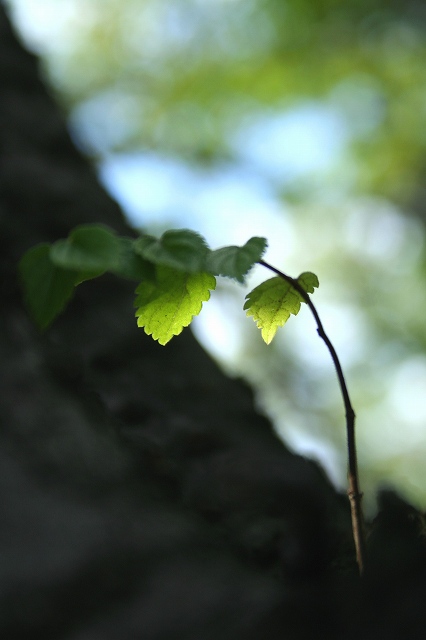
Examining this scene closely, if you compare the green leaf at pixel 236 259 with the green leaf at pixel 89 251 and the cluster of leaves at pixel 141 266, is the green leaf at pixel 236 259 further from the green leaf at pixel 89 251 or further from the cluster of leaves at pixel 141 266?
the green leaf at pixel 89 251

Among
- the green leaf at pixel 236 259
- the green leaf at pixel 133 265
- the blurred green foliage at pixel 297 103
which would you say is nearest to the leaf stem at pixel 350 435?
the green leaf at pixel 236 259

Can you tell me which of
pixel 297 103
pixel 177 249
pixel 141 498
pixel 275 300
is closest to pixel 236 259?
pixel 177 249

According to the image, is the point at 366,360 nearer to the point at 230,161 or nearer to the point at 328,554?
the point at 230,161

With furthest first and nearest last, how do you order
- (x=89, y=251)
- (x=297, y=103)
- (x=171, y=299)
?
1. (x=297, y=103)
2. (x=171, y=299)
3. (x=89, y=251)

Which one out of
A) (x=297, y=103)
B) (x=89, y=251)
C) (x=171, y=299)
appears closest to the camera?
(x=89, y=251)

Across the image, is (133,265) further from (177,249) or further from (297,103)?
(297,103)

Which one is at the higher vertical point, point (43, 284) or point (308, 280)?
point (308, 280)

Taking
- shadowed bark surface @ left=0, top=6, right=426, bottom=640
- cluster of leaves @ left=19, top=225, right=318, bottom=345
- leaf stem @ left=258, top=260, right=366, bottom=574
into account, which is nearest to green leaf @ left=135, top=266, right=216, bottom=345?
cluster of leaves @ left=19, top=225, right=318, bottom=345

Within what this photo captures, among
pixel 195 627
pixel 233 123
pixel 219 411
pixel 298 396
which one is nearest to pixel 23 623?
pixel 195 627

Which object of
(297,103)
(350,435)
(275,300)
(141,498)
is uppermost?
(297,103)
